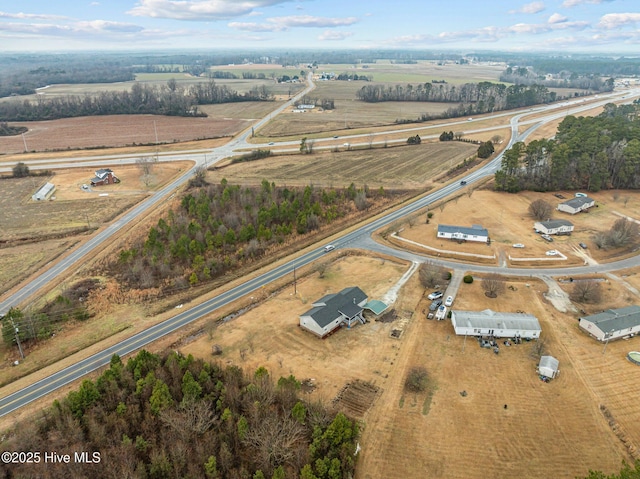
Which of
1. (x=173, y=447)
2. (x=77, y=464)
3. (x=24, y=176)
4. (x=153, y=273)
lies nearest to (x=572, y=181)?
(x=153, y=273)

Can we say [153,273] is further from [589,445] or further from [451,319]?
[589,445]

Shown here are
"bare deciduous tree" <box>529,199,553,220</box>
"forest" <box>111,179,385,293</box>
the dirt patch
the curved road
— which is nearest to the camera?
the dirt patch

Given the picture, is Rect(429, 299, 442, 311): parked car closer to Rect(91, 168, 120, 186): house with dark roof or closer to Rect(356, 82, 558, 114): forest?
Rect(91, 168, 120, 186): house with dark roof

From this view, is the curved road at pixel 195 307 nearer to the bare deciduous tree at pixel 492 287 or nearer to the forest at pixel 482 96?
the bare deciduous tree at pixel 492 287

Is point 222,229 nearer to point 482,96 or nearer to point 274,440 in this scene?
point 274,440

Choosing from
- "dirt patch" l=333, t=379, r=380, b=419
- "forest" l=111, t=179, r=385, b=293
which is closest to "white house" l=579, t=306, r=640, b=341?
"dirt patch" l=333, t=379, r=380, b=419

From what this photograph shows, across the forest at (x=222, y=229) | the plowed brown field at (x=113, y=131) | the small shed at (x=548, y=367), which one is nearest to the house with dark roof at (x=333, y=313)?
the forest at (x=222, y=229)
